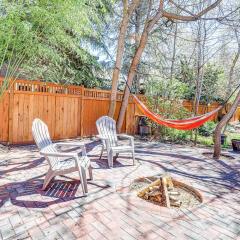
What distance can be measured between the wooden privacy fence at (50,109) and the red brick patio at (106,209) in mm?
1533

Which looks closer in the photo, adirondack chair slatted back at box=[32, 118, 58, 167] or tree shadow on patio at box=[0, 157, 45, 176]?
adirondack chair slatted back at box=[32, 118, 58, 167]

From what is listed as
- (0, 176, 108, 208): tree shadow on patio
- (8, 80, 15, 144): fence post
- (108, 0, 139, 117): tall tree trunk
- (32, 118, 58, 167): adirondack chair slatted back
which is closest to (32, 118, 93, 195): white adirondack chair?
(32, 118, 58, 167): adirondack chair slatted back

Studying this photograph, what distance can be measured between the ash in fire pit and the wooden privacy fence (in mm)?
3550

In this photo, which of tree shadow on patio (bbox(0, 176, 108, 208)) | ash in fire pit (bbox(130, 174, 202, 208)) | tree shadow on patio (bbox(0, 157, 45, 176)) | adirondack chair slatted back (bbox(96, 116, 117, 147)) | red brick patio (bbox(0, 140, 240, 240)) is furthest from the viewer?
adirondack chair slatted back (bbox(96, 116, 117, 147))

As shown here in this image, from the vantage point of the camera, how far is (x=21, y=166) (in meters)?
4.24

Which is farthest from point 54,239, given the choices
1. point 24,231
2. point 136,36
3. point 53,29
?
point 136,36

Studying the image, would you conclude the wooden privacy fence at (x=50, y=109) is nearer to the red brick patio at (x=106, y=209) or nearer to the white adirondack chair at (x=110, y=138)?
the red brick patio at (x=106, y=209)

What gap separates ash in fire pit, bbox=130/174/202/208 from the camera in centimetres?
298

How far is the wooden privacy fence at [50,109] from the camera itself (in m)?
5.71

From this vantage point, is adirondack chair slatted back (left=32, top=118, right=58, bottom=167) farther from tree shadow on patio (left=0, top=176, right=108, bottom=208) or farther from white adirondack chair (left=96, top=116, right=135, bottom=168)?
white adirondack chair (left=96, top=116, right=135, bottom=168)

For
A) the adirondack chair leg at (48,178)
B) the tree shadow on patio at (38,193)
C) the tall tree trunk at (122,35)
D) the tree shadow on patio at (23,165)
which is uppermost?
the tall tree trunk at (122,35)

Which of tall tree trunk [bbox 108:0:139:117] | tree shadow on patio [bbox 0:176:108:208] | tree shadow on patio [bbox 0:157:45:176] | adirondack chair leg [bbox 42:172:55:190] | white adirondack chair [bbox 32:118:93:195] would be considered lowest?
tree shadow on patio [bbox 0:157:45:176]

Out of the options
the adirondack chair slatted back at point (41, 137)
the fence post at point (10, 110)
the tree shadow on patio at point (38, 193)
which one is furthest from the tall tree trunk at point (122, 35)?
the tree shadow on patio at point (38, 193)

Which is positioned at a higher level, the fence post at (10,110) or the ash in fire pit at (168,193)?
the fence post at (10,110)
